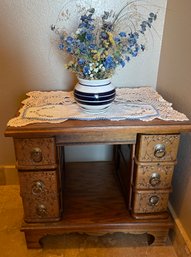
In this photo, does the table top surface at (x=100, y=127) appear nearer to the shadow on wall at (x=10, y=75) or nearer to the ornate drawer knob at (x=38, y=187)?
the ornate drawer knob at (x=38, y=187)

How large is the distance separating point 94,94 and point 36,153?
344 mm

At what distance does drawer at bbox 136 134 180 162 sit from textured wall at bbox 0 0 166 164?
22.1 inches

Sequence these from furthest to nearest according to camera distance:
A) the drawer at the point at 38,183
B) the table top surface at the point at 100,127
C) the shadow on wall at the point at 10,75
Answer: the shadow on wall at the point at 10,75
the drawer at the point at 38,183
the table top surface at the point at 100,127

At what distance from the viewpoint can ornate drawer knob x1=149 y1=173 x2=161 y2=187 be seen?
1075mm

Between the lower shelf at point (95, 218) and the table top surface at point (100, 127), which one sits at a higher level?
the table top surface at point (100, 127)

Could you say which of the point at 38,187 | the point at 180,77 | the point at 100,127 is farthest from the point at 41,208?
the point at 180,77

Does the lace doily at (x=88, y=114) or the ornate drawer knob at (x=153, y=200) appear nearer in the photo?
the lace doily at (x=88, y=114)

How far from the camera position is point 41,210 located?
1.11 m

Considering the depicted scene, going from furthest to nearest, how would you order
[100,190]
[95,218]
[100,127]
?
[100,190] < [95,218] < [100,127]

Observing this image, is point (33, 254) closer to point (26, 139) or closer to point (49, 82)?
point (26, 139)

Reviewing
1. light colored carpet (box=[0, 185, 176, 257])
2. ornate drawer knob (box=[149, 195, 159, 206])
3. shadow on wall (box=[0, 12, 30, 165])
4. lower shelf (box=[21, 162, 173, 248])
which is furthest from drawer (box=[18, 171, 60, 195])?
shadow on wall (box=[0, 12, 30, 165])

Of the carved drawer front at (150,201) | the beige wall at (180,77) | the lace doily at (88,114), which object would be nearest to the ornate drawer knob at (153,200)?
the carved drawer front at (150,201)

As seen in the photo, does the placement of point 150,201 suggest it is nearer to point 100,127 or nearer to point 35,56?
point 100,127

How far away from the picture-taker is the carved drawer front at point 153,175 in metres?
1.05
